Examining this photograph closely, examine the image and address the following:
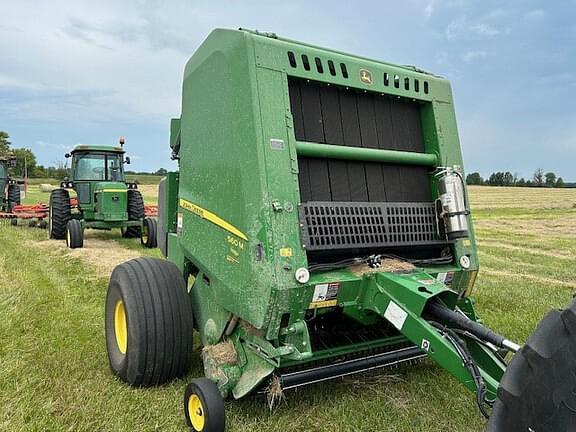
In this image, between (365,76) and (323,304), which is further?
(365,76)

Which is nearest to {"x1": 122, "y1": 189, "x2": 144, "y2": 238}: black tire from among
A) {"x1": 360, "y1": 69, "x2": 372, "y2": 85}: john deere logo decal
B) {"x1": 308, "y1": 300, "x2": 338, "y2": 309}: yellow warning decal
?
{"x1": 360, "y1": 69, "x2": 372, "y2": 85}: john deere logo decal

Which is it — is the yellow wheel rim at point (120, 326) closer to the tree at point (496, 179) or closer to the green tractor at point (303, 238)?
the green tractor at point (303, 238)

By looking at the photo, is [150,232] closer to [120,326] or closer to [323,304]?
[120,326]

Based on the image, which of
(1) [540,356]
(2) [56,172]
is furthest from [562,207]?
(2) [56,172]

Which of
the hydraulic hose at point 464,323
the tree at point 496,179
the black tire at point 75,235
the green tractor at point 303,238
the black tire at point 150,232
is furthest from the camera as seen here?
the tree at point 496,179

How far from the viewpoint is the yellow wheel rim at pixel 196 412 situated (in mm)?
2908

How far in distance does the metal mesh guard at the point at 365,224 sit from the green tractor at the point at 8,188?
17974 mm

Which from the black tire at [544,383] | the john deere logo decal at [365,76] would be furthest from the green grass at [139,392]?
the john deere logo decal at [365,76]

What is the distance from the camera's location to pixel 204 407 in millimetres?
2842

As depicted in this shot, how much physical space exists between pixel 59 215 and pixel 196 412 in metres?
10.8

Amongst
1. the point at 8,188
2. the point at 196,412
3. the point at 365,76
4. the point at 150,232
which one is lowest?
the point at 196,412

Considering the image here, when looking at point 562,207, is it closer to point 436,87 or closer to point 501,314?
point 501,314

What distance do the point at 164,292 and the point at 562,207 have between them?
32152mm

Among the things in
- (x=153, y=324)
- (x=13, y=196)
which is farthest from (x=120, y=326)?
(x=13, y=196)
